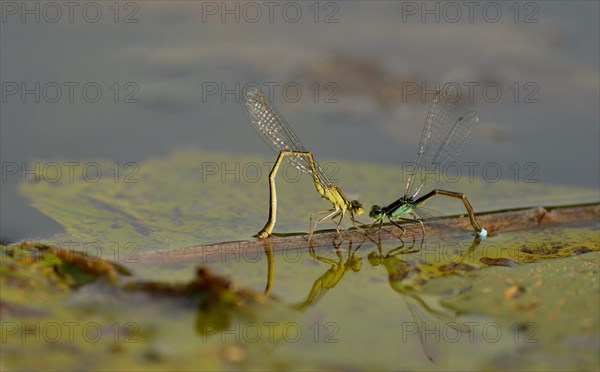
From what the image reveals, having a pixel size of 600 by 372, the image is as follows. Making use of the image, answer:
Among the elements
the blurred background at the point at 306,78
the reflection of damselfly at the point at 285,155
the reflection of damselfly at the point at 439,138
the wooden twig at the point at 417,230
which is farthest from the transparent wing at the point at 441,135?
the reflection of damselfly at the point at 285,155

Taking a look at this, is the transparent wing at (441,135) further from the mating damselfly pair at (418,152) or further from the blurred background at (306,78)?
the blurred background at (306,78)

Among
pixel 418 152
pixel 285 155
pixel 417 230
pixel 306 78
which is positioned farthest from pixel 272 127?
pixel 306 78

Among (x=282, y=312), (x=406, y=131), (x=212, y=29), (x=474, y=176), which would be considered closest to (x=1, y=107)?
(x=212, y=29)

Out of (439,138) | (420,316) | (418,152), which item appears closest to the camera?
(420,316)

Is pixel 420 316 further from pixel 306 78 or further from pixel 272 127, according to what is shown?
pixel 306 78

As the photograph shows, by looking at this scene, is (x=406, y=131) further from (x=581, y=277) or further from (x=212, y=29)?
(x=581, y=277)
